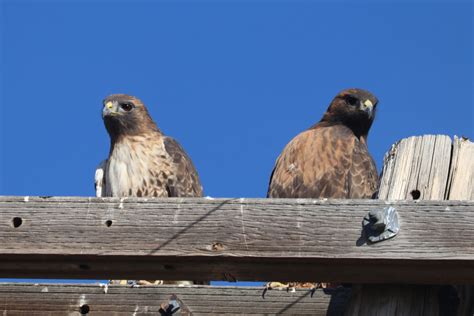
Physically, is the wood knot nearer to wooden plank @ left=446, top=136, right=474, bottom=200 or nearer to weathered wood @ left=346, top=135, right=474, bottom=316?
weathered wood @ left=346, top=135, right=474, bottom=316

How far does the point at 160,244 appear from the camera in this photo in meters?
3.77

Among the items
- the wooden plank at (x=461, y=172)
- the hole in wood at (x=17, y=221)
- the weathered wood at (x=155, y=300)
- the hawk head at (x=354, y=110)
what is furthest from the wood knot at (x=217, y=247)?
the hawk head at (x=354, y=110)

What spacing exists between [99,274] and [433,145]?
4.82 ft

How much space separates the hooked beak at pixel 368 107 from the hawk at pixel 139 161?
170 cm

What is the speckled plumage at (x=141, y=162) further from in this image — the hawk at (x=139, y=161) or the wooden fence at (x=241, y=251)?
the wooden fence at (x=241, y=251)

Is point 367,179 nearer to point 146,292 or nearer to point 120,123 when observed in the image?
point 120,123

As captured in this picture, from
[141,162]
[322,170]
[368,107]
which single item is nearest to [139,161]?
[141,162]

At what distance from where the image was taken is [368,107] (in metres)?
9.56

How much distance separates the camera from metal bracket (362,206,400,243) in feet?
12.0

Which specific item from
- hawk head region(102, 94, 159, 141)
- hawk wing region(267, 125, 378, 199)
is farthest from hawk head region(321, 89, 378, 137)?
hawk head region(102, 94, 159, 141)

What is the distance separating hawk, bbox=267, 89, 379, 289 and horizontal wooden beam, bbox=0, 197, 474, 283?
13.5 feet

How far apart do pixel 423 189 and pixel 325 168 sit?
4.15 meters

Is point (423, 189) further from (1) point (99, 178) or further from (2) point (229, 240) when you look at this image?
(1) point (99, 178)

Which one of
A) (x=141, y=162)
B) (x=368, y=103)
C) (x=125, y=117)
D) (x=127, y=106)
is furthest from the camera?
A: (x=127, y=106)
